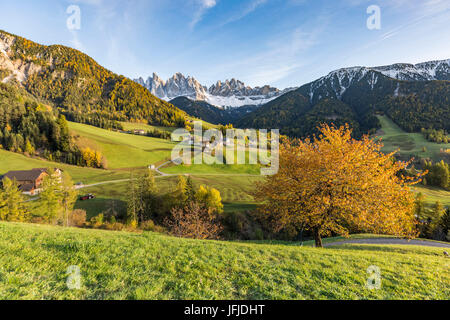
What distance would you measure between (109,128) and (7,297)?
614 feet

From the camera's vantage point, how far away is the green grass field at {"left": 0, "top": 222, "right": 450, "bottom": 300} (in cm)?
559

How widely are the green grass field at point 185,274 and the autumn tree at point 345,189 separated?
6.98 meters

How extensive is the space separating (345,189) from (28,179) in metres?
101

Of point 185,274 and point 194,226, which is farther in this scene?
point 194,226

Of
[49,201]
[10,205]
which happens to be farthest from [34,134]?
[49,201]

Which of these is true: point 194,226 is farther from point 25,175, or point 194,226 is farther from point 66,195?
point 25,175

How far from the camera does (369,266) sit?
9477 millimetres

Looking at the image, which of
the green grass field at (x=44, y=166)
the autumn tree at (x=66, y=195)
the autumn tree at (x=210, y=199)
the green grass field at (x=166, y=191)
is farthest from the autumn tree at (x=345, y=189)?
the green grass field at (x=44, y=166)

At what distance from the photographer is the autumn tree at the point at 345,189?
16.7m

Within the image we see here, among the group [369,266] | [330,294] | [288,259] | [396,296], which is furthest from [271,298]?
[369,266]

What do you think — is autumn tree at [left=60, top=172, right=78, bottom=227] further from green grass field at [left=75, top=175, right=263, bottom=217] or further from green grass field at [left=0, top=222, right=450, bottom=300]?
→ green grass field at [left=0, top=222, right=450, bottom=300]

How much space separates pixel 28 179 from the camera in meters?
68.0

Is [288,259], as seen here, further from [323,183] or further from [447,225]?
[447,225]

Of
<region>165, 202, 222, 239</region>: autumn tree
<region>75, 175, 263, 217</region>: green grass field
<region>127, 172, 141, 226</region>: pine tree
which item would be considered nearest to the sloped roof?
<region>75, 175, 263, 217</region>: green grass field
